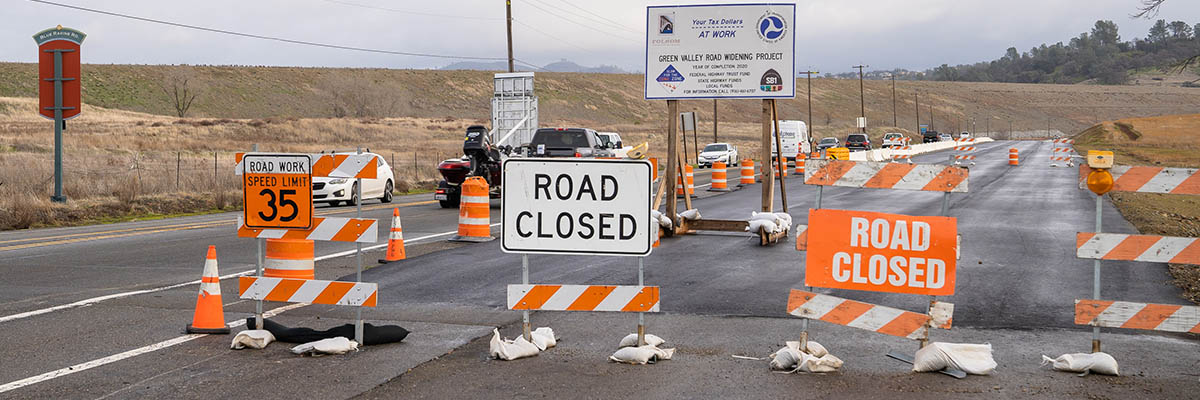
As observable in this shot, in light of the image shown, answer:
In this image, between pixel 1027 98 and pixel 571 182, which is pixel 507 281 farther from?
pixel 1027 98

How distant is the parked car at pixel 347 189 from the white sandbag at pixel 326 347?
15752mm

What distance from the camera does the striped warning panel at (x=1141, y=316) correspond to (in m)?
6.80

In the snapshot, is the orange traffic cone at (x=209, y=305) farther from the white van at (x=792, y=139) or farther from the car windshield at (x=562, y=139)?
the white van at (x=792, y=139)

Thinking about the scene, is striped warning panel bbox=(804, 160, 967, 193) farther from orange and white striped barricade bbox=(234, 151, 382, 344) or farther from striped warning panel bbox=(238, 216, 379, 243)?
orange and white striped barricade bbox=(234, 151, 382, 344)

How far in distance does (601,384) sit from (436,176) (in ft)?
110

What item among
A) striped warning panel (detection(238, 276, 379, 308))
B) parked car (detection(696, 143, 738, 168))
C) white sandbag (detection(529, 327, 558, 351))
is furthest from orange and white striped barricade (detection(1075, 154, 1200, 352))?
parked car (detection(696, 143, 738, 168))

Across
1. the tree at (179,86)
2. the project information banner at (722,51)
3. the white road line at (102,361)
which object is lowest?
the white road line at (102,361)

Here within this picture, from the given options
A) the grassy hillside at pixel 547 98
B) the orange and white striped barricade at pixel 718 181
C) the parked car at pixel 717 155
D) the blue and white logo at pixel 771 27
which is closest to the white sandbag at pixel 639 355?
the blue and white logo at pixel 771 27

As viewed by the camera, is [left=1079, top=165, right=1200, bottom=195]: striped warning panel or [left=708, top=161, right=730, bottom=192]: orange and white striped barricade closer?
[left=1079, top=165, right=1200, bottom=195]: striped warning panel

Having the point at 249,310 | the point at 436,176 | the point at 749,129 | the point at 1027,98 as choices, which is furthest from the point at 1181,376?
the point at 1027,98

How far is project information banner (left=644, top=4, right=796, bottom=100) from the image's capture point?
14952mm

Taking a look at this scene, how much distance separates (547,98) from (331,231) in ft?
447

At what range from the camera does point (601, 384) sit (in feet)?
21.3

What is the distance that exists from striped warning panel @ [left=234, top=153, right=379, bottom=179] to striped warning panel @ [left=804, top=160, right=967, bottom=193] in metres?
3.27
